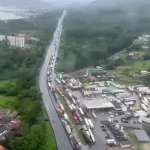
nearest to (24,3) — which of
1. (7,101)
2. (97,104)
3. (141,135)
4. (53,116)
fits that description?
(7,101)

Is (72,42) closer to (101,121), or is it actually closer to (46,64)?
(46,64)

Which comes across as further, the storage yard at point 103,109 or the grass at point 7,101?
the grass at point 7,101

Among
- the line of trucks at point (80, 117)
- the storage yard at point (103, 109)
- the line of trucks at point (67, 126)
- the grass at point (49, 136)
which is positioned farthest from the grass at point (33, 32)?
the grass at point (49, 136)

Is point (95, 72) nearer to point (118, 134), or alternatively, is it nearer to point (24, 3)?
point (118, 134)

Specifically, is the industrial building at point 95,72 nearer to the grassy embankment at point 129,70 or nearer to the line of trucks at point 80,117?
the grassy embankment at point 129,70

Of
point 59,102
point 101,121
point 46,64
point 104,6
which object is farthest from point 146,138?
point 104,6

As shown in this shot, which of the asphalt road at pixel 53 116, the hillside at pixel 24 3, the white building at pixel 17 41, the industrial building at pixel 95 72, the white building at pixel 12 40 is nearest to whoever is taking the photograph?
the asphalt road at pixel 53 116
